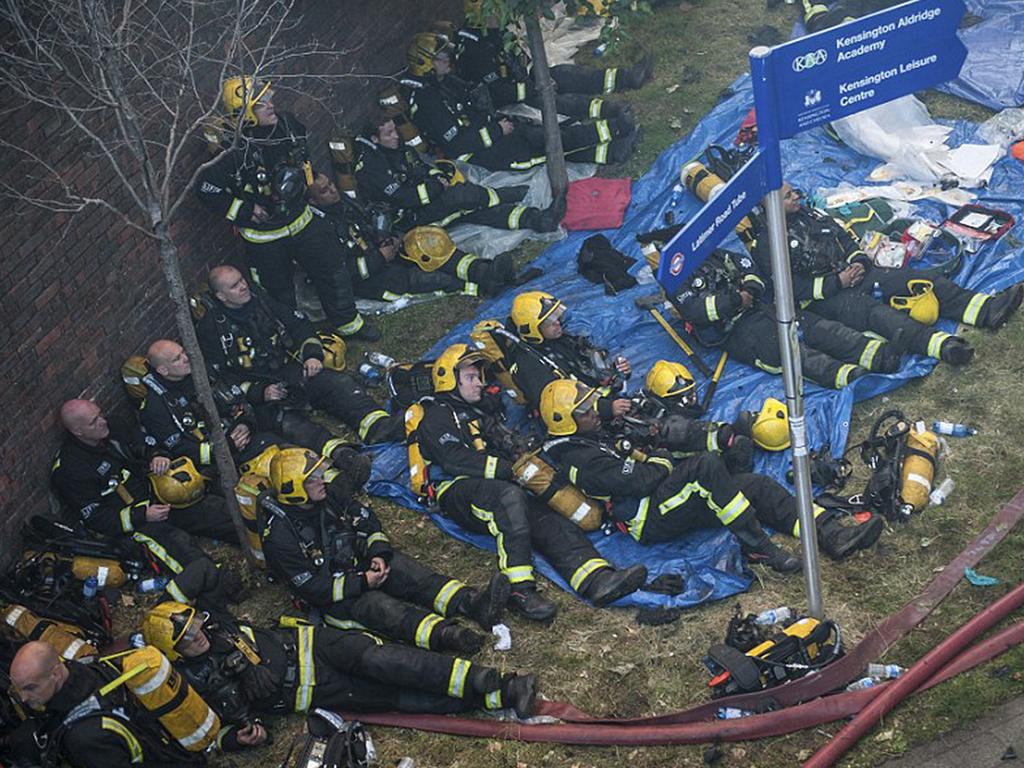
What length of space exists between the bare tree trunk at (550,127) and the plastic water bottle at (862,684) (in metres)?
6.22

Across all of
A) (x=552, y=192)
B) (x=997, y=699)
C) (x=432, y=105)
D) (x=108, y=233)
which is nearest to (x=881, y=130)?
(x=552, y=192)

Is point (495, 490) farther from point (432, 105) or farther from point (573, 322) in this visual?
point (432, 105)

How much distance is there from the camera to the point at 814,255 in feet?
32.1

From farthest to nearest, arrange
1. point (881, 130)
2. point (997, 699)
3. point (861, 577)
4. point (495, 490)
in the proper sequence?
point (881, 130) < point (495, 490) < point (861, 577) < point (997, 699)

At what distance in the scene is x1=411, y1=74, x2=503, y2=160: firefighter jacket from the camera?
1222cm

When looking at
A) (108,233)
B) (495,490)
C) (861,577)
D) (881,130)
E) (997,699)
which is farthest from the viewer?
(881,130)

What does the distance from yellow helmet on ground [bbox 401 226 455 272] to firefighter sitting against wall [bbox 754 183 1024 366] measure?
3.03m

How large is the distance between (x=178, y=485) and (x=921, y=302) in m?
6.17

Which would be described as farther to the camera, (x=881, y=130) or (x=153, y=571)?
(x=881, y=130)

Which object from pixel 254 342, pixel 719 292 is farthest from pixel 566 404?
pixel 254 342

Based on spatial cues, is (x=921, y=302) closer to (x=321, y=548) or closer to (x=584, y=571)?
(x=584, y=571)

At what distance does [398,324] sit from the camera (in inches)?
434

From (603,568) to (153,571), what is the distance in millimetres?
3397

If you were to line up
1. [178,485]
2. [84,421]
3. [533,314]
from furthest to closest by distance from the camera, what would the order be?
[533,314] → [178,485] → [84,421]
